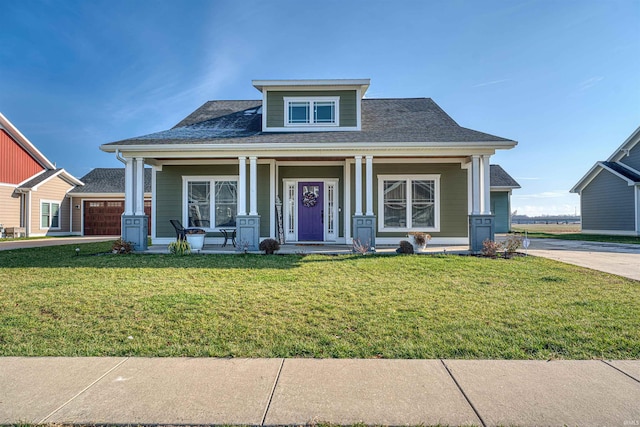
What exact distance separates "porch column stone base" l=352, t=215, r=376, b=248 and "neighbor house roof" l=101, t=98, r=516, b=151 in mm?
2318

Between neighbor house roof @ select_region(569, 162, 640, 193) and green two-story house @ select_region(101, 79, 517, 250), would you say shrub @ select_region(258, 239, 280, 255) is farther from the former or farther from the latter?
neighbor house roof @ select_region(569, 162, 640, 193)

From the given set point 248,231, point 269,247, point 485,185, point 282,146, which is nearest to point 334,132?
point 282,146

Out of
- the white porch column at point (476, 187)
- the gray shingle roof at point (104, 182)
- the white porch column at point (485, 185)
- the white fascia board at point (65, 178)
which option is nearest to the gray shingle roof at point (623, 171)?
the white porch column at point (485, 185)

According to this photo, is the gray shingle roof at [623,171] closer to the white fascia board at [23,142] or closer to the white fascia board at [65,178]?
the white fascia board at [65,178]

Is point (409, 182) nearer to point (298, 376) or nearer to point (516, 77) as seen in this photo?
point (516, 77)

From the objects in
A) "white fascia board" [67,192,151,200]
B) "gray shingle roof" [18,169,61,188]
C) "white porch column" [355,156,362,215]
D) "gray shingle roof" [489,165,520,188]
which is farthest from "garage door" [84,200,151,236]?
"gray shingle roof" [489,165,520,188]

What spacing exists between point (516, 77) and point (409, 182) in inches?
263

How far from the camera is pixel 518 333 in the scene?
363 centimetres

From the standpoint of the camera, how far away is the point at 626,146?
1922 cm

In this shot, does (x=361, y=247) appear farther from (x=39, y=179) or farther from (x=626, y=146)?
(x=39, y=179)

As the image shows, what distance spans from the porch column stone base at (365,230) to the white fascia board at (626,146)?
724 inches

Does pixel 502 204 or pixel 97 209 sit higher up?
pixel 502 204

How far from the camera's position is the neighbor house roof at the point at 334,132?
10078 millimetres

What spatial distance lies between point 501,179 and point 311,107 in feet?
54.8
